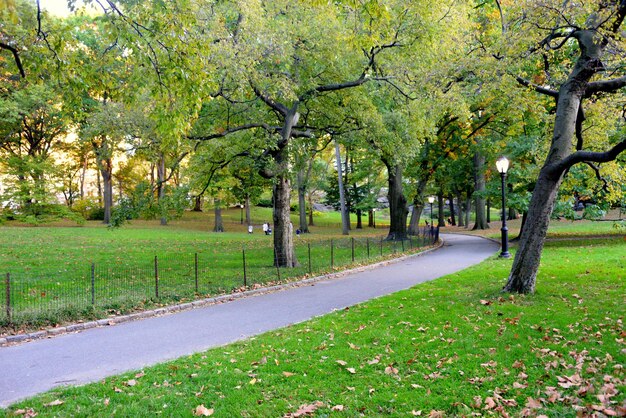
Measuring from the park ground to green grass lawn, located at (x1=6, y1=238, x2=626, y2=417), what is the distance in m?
0.01

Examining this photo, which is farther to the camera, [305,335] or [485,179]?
[485,179]

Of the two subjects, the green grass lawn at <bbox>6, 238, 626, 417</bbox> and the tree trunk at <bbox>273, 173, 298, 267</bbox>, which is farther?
the tree trunk at <bbox>273, 173, 298, 267</bbox>

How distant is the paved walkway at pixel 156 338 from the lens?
602cm

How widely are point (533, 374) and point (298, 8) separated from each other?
13.4 metres

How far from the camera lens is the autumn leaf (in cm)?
443

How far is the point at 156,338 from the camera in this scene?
7848 mm

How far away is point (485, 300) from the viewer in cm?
929

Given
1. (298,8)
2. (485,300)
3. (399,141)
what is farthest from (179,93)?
(399,141)

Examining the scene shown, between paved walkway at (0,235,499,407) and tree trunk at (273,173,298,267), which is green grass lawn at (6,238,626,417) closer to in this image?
paved walkway at (0,235,499,407)

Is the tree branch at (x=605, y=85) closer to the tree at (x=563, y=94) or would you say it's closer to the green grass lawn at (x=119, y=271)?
the tree at (x=563, y=94)

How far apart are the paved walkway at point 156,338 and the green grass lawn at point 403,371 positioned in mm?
603

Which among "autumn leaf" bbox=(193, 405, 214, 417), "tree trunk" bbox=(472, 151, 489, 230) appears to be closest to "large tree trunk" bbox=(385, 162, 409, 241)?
"tree trunk" bbox=(472, 151, 489, 230)

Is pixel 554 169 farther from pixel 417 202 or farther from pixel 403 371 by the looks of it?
pixel 417 202

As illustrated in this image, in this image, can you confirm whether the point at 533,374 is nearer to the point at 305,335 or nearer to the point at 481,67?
the point at 305,335
